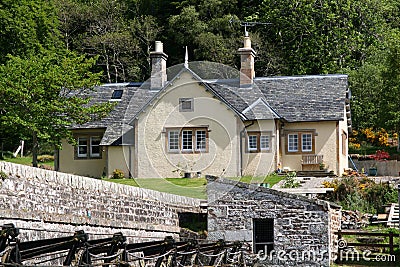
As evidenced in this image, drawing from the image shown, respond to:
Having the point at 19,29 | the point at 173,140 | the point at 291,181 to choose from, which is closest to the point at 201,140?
the point at 173,140

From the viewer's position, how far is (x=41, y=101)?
33812 millimetres

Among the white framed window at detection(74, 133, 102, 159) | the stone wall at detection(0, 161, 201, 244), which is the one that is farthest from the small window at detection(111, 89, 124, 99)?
the stone wall at detection(0, 161, 201, 244)

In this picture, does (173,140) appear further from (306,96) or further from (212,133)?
(306,96)

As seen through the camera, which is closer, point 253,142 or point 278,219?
point 278,219

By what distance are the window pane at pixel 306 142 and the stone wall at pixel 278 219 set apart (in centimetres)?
1341

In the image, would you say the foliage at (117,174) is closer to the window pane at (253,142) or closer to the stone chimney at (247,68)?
the window pane at (253,142)

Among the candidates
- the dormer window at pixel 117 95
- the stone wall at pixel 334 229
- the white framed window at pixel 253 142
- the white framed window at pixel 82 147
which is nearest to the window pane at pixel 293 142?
the white framed window at pixel 253 142

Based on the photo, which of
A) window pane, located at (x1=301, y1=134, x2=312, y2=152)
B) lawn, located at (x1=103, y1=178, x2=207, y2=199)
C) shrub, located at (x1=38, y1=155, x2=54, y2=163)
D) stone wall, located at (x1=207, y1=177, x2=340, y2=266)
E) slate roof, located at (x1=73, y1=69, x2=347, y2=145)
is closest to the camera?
stone wall, located at (x1=207, y1=177, x2=340, y2=266)

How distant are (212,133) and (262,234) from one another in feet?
41.8

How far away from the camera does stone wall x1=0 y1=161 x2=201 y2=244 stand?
44.5 ft

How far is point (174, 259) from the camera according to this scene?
15.9 meters

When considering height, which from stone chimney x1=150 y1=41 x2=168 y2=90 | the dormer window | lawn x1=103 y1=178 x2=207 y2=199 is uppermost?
stone chimney x1=150 y1=41 x2=168 y2=90

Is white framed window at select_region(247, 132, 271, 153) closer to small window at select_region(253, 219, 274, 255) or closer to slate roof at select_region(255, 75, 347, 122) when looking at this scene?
slate roof at select_region(255, 75, 347, 122)

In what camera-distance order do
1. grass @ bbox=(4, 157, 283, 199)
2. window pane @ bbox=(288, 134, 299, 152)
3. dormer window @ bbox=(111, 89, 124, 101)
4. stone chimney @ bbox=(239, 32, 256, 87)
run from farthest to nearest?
1. dormer window @ bbox=(111, 89, 124, 101)
2. stone chimney @ bbox=(239, 32, 256, 87)
3. window pane @ bbox=(288, 134, 299, 152)
4. grass @ bbox=(4, 157, 283, 199)
